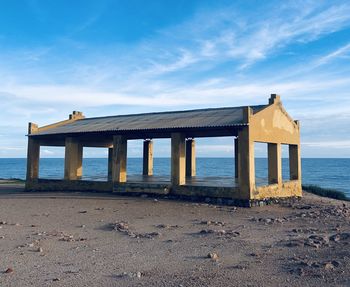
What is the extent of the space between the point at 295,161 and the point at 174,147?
7943 mm

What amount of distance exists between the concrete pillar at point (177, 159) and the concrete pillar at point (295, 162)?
7.46m

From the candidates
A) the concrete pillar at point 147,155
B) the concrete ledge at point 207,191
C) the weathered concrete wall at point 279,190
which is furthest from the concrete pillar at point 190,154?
the concrete ledge at point 207,191

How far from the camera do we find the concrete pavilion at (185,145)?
16.0 metres

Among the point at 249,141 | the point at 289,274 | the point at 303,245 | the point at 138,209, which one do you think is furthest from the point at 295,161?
the point at 289,274

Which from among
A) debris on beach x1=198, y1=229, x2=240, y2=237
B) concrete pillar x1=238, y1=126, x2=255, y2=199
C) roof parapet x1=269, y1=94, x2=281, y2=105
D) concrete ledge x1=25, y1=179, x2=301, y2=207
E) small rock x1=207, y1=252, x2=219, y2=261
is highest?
roof parapet x1=269, y1=94, x2=281, y2=105

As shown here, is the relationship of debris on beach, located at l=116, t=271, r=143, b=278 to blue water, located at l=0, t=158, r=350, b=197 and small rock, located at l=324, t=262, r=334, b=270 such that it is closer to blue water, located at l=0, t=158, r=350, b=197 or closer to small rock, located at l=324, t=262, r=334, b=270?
small rock, located at l=324, t=262, r=334, b=270

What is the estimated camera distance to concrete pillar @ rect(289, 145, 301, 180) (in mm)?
21172

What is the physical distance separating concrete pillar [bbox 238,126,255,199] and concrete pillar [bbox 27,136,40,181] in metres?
13.5

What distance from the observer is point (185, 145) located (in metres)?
18.9

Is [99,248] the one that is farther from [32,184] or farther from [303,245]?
[32,184]

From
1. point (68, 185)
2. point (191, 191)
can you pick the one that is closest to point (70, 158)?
point (68, 185)

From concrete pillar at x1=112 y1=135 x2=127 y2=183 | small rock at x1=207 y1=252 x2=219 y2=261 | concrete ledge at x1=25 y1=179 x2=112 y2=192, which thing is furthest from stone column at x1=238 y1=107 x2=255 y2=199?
small rock at x1=207 y1=252 x2=219 y2=261

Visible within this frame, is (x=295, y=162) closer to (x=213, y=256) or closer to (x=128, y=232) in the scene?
(x=128, y=232)

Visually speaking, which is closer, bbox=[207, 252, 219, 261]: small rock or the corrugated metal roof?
bbox=[207, 252, 219, 261]: small rock
